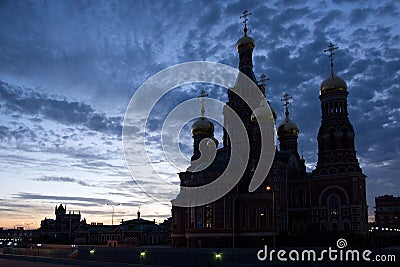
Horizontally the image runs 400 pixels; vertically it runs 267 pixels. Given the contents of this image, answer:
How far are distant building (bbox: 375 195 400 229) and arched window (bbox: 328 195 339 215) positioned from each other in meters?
64.1

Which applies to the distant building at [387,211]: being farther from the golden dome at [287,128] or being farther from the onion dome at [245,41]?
the onion dome at [245,41]

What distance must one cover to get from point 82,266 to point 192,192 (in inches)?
641

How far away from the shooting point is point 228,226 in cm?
4666

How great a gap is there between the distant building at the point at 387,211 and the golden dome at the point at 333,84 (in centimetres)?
6655

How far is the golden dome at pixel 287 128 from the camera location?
6291 cm

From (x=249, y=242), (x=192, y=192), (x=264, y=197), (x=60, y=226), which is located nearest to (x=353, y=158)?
(x=264, y=197)

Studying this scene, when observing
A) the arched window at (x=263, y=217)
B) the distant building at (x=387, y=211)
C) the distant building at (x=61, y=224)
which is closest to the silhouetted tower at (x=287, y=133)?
the arched window at (x=263, y=217)

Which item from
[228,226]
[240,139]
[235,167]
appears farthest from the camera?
[240,139]

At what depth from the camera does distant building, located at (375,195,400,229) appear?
10797 centimetres

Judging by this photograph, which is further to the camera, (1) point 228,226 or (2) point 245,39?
(2) point 245,39

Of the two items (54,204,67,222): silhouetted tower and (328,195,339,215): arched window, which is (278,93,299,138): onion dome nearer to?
(328,195,339,215): arched window

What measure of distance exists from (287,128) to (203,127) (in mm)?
12160

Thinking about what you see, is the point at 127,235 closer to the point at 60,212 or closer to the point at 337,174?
the point at 337,174

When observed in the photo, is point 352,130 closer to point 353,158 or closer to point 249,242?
point 353,158
